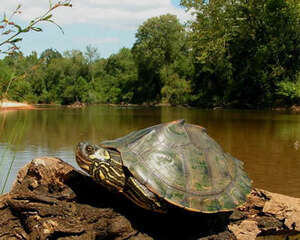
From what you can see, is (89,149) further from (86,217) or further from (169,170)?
(169,170)

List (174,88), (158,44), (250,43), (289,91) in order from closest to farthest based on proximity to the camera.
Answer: (289,91) < (250,43) < (174,88) < (158,44)

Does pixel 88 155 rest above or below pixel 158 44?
below

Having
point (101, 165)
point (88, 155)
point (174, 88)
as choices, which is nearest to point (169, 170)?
point (101, 165)

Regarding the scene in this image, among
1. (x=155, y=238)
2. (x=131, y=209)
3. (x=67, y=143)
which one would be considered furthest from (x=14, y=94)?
(x=67, y=143)

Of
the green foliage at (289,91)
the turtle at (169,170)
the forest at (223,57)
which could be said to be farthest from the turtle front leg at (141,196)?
the green foliage at (289,91)

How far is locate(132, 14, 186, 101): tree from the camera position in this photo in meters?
54.5

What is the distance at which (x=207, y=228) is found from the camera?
3.53 meters

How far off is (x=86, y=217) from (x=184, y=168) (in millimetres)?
1098

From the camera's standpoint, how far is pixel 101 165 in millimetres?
3072

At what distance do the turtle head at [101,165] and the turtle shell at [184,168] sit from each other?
0.11 m

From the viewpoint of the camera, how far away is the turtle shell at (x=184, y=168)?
318 centimetres

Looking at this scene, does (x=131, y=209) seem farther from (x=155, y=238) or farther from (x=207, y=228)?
(x=207, y=228)

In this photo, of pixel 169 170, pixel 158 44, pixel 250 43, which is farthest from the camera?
pixel 158 44

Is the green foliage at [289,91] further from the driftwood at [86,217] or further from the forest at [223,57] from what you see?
the driftwood at [86,217]
